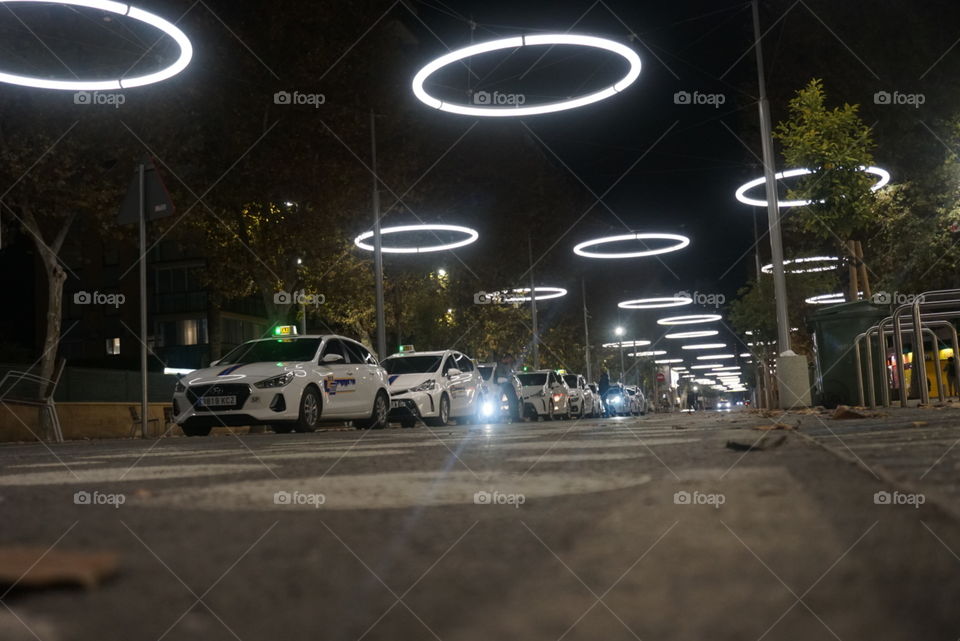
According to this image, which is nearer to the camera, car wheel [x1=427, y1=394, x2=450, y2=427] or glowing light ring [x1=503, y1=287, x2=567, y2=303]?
car wheel [x1=427, y1=394, x2=450, y2=427]

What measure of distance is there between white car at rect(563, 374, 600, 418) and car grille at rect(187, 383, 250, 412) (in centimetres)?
2253

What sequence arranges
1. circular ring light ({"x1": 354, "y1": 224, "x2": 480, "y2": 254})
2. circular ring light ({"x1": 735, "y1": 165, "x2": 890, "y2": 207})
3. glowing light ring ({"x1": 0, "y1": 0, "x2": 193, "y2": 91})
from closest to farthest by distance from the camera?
1. glowing light ring ({"x1": 0, "y1": 0, "x2": 193, "y2": 91})
2. circular ring light ({"x1": 735, "y1": 165, "x2": 890, "y2": 207})
3. circular ring light ({"x1": 354, "y1": 224, "x2": 480, "y2": 254})

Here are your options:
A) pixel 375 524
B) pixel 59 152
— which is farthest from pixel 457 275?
pixel 375 524

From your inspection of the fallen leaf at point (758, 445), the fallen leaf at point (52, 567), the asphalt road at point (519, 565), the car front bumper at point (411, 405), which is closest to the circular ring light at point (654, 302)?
the car front bumper at point (411, 405)

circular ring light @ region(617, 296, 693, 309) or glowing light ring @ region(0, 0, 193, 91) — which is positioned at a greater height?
glowing light ring @ region(0, 0, 193, 91)

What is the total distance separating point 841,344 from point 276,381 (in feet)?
29.5

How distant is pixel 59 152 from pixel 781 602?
19.1m

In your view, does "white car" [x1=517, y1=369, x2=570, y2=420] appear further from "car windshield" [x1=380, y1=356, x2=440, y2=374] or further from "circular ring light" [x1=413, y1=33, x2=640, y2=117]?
"circular ring light" [x1=413, y1=33, x2=640, y2=117]

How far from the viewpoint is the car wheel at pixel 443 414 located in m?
20.0

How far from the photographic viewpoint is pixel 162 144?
19531mm

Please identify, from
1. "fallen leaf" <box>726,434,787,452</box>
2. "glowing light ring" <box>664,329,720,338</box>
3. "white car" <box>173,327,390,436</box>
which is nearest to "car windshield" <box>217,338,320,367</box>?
"white car" <box>173,327,390,436</box>

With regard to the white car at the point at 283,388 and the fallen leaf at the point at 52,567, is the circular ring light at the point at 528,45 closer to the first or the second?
the white car at the point at 283,388

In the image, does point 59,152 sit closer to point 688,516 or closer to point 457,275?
point 688,516

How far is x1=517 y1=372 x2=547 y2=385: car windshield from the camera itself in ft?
103
